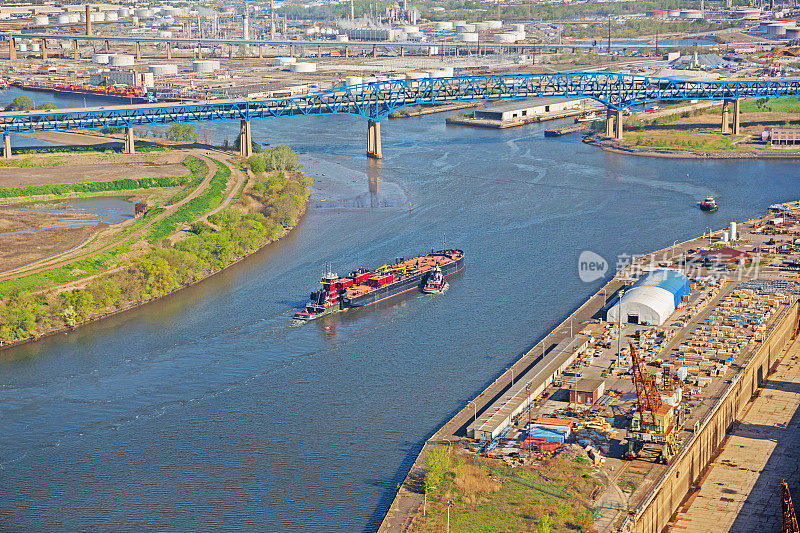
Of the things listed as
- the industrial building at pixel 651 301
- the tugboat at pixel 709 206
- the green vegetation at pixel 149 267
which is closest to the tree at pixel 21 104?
the green vegetation at pixel 149 267

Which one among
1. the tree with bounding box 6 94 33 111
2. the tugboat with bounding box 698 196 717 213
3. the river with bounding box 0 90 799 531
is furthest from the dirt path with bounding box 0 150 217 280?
the tree with bounding box 6 94 33 111

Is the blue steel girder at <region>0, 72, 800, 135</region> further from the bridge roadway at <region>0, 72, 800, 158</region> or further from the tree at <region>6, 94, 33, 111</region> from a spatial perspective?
the tree at <region>6, 94, 33, 111</region>

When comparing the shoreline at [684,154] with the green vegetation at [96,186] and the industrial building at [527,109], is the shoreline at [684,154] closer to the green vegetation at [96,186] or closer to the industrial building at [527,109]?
the industrial building at [527,109]

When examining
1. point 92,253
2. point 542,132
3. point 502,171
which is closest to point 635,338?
point 92,253

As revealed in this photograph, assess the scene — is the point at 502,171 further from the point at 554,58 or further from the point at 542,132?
the point at 554,58

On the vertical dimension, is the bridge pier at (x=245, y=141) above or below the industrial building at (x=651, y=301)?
above

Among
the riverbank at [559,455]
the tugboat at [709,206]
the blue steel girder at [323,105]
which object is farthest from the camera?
the blue steel girder at [323,105]
